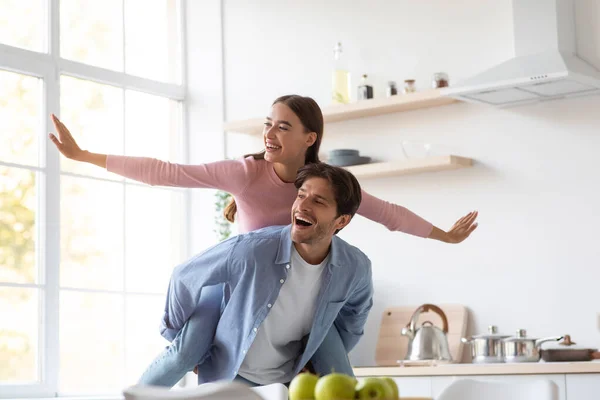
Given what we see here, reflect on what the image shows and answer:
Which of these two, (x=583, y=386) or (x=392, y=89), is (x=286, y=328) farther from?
(x=392, y=89)

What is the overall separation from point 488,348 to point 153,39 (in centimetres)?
280

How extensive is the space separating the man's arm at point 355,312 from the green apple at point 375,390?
3.70 ft

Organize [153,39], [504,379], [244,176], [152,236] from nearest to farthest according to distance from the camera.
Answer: [244,176] < [504,379] < [152,236] < [153,39]

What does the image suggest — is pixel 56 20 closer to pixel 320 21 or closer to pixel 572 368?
pixel 320 21

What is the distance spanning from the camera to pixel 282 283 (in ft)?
8.70

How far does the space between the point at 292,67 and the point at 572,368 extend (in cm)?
241

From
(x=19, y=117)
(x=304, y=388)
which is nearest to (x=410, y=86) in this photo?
(x=19, y=117)

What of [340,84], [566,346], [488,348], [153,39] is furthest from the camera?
[153,39]

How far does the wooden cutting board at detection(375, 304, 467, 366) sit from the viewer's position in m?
4.61

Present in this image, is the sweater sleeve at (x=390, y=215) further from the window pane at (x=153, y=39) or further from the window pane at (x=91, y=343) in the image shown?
the window pane at (x=153, y=39)

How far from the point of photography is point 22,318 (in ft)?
15.7

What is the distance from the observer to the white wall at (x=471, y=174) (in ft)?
14.5

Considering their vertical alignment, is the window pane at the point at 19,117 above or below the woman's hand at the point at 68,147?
above

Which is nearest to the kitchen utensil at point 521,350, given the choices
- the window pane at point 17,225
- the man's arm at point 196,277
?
the man's arm at point 196,277
